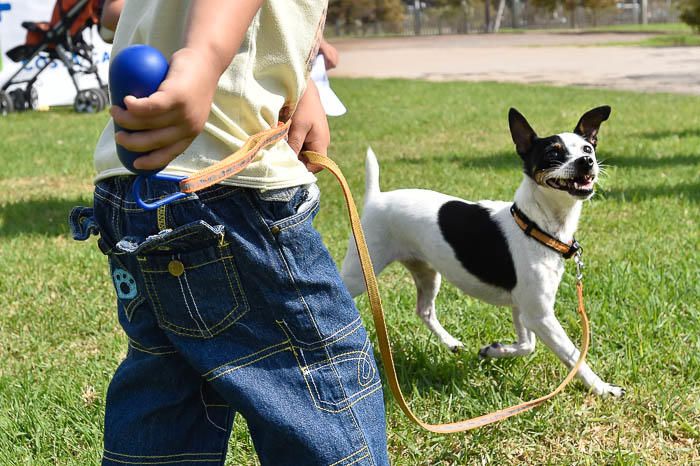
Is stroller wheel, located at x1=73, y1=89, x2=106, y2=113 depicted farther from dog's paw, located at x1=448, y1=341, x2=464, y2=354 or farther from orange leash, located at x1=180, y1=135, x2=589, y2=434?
orange leash, located at x1=180, y1=135, x2=589, y2=434

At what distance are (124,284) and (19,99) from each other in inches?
552

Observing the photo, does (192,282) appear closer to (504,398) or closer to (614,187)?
(504,398)

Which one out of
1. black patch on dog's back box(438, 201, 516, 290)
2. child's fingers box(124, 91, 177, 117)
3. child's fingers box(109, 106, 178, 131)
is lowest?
black patch on dog's back box(438, 201, 516, 290)

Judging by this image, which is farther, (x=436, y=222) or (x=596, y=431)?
(x=436, y=222)

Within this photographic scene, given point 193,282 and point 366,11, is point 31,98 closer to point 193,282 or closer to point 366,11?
point 193,282

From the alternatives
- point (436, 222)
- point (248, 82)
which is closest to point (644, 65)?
point (436, 222)

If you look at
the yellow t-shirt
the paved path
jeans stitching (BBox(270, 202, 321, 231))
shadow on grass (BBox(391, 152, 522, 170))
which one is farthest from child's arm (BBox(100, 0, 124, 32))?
the paved path

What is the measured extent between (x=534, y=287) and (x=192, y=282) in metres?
1.85

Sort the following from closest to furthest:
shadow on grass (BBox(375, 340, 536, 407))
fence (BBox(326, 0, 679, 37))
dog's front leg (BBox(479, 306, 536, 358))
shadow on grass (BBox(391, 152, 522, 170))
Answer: shadow on grass (BBox(375, 340, 536, 407)), dog's front leg (BBox(479, 306, 536, 358)), shadow on grass (BBox(391, 152, 522, 170)), fence (BBox(326, 0, 679, 37))

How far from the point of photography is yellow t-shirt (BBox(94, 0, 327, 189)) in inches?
57.1

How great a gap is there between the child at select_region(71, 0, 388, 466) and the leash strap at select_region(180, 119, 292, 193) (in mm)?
33

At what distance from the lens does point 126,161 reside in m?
1.13

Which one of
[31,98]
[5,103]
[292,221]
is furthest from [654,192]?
[31,98]

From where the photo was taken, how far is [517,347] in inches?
131
